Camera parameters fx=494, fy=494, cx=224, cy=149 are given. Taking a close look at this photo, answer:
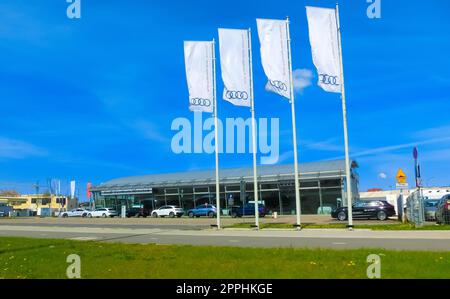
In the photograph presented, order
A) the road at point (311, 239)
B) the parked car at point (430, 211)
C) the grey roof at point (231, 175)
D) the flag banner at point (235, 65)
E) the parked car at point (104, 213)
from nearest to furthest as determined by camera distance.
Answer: the road at point (311, 239) → the flag banner at point (235, 65) → the parked car at point (430, 211) → the grey roof at point (231, 175) → the parked car at point (104, 213)

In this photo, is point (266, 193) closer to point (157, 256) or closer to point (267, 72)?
point (267, 72)

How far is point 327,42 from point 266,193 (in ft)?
126

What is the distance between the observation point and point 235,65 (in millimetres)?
27484

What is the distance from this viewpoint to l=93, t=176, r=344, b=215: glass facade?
56.8 meters

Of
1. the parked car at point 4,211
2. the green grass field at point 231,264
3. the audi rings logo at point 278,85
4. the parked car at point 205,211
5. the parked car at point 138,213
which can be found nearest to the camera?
the green grass field at point 231,264

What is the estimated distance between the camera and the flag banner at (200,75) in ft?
92.5

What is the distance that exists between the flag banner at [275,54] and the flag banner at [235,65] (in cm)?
178

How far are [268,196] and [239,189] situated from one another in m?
3.87

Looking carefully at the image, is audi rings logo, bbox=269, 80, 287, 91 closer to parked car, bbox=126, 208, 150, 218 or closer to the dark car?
the dark car

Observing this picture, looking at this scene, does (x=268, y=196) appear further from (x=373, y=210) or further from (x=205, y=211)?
(x=373, y=210)

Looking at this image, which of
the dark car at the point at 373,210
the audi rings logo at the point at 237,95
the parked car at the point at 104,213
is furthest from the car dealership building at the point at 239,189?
the audi rings logo at the point at 237,95

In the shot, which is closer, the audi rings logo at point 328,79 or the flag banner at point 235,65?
the audi rings logo at point 328,79

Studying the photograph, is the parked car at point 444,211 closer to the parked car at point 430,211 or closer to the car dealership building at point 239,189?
the parked car at point 430,211
